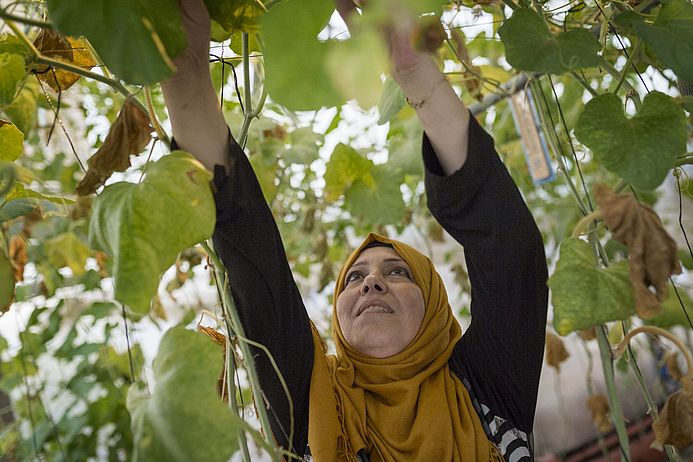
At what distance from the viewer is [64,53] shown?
702mm

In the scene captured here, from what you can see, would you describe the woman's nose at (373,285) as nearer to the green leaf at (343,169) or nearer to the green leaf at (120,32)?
the green leaf at (343,169)

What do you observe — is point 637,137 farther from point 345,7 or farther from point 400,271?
point 400,271

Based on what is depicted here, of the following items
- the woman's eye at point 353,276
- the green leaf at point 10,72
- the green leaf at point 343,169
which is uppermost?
the green leaf at point 343,169

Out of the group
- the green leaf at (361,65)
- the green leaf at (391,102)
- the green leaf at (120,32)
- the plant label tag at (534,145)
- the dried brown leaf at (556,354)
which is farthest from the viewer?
the dried brown leaf at (556,354)

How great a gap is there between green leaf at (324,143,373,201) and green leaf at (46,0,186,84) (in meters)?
0.91

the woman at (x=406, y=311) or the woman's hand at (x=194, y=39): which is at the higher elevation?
the woman's hand at (x=194, y=39)

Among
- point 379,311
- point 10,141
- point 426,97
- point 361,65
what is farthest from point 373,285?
point 361,65

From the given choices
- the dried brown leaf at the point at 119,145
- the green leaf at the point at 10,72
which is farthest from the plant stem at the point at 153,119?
the green leaf at the point at 10,72

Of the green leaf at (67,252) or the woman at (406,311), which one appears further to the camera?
the green leaf at (67,252)

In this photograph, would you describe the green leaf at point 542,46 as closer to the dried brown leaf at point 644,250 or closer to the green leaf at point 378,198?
the dried brown leaf at point 644,250

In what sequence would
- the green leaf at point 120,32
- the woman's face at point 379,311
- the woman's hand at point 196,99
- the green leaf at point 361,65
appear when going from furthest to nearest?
the woman's face at point 379,311, the woman's hand at point 196,99, the green leaf at point 120,32, the green leaf at point 361,65

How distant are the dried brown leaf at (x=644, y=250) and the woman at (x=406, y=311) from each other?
21 centimetres

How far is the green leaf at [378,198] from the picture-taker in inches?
52.7

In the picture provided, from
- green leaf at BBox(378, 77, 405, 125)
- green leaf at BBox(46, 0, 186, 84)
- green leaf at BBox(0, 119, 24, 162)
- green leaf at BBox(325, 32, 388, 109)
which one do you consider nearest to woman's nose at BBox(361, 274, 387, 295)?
green leaf at BBox(378, 77, 405, 125)
